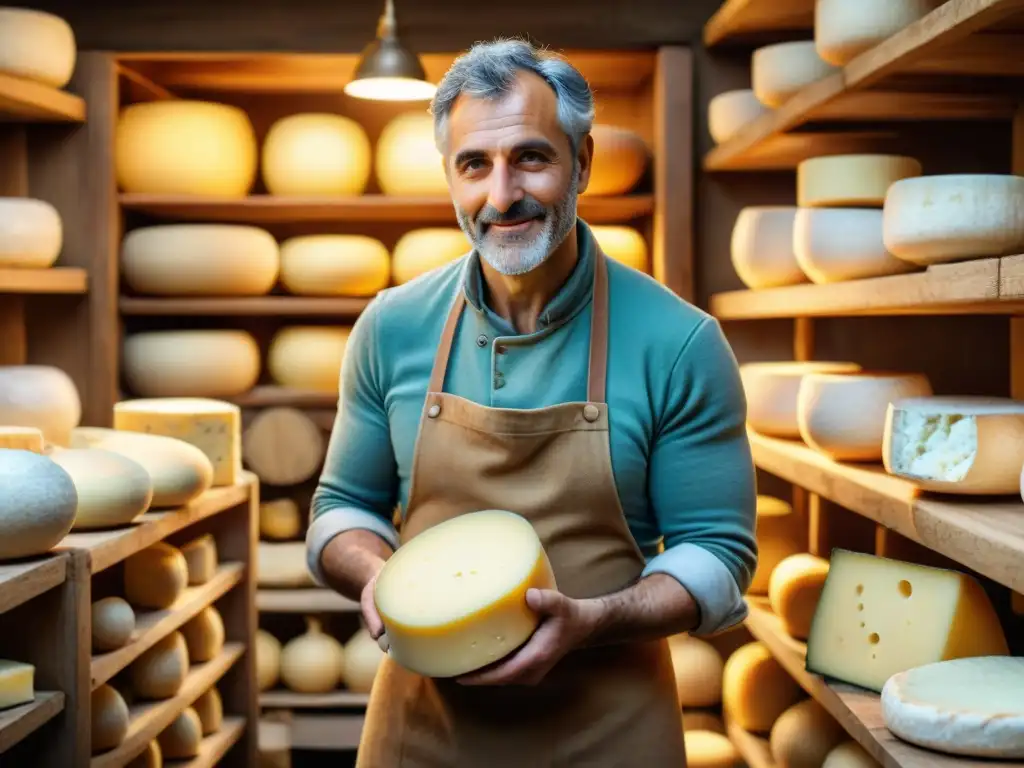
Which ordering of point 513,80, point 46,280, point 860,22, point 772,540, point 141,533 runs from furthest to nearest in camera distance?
1. point 46,280
2. point 772,540
3. point 141,533
4. point 860,22
5. point 513,80

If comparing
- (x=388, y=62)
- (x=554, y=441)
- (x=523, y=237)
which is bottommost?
(x=554, y=441)

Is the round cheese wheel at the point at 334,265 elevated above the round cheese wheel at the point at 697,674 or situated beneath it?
elevated above

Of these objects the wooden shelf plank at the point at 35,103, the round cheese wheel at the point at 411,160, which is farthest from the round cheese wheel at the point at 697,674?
the wooden shelf plank at the point at 35,103

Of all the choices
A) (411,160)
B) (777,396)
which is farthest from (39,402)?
(777,396)

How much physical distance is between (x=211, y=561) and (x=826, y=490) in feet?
4.82

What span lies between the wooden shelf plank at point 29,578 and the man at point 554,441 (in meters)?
0.43

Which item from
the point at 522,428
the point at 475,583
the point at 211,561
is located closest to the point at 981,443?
the point at 522,428

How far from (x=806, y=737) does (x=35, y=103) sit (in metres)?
2.30

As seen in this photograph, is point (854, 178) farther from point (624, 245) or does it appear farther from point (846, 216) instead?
point (624, 245)

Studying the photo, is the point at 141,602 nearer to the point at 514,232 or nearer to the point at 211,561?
the point at 211,561

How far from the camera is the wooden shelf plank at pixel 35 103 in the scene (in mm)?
2857

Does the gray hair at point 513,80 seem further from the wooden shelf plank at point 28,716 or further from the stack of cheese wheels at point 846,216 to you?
the wooden shelf plank at point 28,716

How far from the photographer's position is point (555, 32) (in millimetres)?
3297

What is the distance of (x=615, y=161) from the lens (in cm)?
329
